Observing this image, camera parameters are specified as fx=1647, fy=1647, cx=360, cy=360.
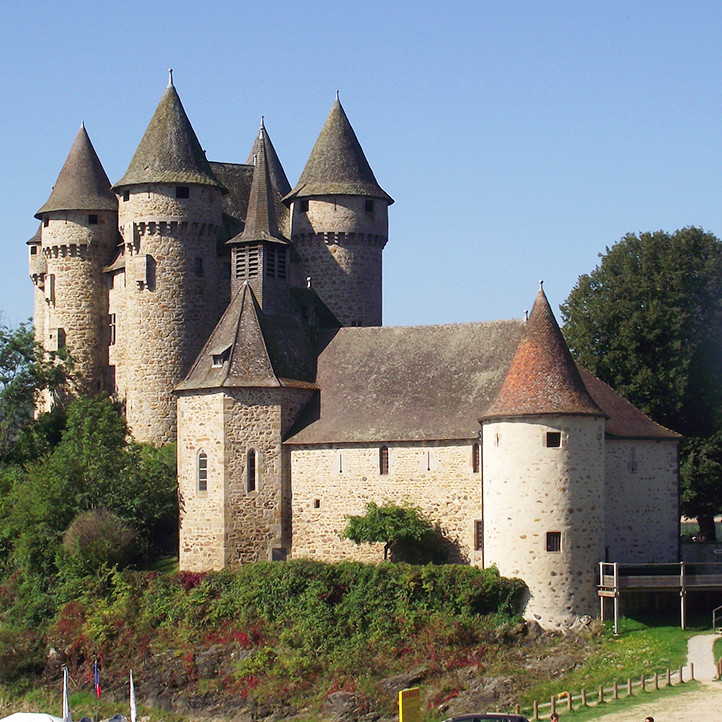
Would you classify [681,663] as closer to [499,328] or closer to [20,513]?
[499,328]

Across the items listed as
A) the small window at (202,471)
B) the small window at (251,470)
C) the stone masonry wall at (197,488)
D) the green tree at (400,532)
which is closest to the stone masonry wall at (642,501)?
the green tree at (400,532)

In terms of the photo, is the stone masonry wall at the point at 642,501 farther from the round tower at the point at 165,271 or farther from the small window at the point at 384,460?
the round tower at the point at 165,271

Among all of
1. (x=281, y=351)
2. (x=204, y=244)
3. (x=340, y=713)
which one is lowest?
(x=340, y=713)

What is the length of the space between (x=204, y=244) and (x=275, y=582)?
16.9m

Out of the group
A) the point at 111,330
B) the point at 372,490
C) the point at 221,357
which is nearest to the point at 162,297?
the point at 111,330

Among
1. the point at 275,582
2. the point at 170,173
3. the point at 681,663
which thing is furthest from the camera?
the point at 170,173

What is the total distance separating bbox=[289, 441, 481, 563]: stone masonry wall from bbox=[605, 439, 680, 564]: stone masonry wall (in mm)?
4319

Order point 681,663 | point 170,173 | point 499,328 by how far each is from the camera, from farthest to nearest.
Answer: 1. point 170,173
2. point 499,328
3. point 681,663

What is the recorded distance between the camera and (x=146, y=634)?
Answer: 173 feet

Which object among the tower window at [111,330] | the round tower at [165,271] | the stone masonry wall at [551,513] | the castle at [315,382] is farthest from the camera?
the tower window at [111,330]

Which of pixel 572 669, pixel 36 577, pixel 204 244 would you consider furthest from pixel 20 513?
pixel 572 669

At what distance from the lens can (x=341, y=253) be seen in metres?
65.4

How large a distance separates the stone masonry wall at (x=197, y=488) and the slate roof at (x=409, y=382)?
8.62 feet

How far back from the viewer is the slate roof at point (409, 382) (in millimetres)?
53688
